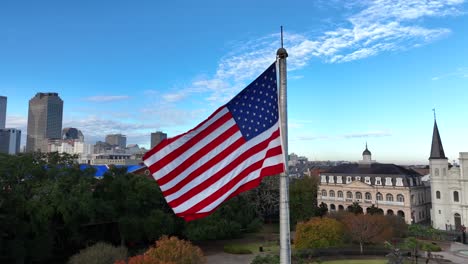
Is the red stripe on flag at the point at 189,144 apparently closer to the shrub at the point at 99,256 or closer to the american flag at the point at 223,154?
the american flag at the point at 223,154

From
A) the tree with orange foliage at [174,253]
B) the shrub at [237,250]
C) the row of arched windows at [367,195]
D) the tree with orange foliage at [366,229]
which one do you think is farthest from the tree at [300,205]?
the tree with orange foliage at [174,253]

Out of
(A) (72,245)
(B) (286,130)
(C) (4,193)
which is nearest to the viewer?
(B) (286,130)

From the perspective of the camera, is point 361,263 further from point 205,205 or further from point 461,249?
point 205,205

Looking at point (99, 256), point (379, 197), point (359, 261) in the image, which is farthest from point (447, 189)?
point (99, 256)

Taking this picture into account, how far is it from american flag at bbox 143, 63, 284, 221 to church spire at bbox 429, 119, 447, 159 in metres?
66.7

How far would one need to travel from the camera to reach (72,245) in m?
44.5

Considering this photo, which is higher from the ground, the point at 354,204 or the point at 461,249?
the point at 354,204

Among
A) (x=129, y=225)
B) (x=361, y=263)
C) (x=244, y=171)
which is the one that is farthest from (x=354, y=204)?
(x=244, y=171)

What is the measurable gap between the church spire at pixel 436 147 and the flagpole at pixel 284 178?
219 ft

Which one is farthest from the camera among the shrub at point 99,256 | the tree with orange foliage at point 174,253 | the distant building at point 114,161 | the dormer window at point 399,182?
the distant building at point 114,161

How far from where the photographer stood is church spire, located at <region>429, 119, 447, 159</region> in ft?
213

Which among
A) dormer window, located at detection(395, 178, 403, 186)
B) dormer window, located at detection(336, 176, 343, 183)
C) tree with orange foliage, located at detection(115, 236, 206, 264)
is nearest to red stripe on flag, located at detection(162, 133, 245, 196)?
tree with orange foliage, located at detection(115, 236, 206, 264)

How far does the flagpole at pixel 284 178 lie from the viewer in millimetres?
8570

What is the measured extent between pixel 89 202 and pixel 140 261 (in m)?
15.3
